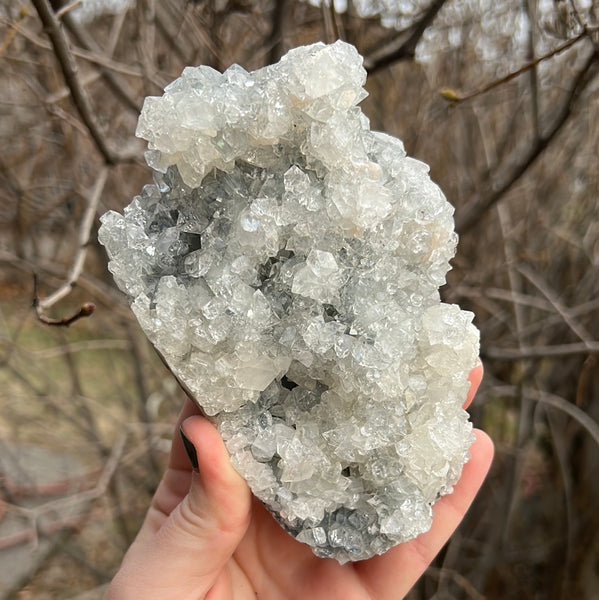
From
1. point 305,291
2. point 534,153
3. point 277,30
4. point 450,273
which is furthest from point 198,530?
point 450,273

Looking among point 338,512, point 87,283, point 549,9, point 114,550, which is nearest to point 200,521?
point 338,512

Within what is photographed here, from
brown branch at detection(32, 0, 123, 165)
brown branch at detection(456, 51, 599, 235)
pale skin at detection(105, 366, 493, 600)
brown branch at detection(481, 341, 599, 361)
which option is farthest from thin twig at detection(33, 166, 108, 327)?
brown branch at detection(481, 341, 599, 361)

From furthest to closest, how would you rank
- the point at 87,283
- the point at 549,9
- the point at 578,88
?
the point at 87,283 → the point at 549,9 → the point at 578,88

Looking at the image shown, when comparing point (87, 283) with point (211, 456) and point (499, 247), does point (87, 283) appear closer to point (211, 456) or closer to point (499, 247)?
point (211, 456)

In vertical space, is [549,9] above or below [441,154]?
above

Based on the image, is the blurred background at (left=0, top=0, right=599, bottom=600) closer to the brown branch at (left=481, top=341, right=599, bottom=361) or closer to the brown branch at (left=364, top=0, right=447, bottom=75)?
the brown branch at (left=481, top=341, right=599, bottom=361)

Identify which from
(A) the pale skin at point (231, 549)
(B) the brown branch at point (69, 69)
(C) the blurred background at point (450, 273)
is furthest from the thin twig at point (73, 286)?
(C) the blurred background at point (450, 273)
